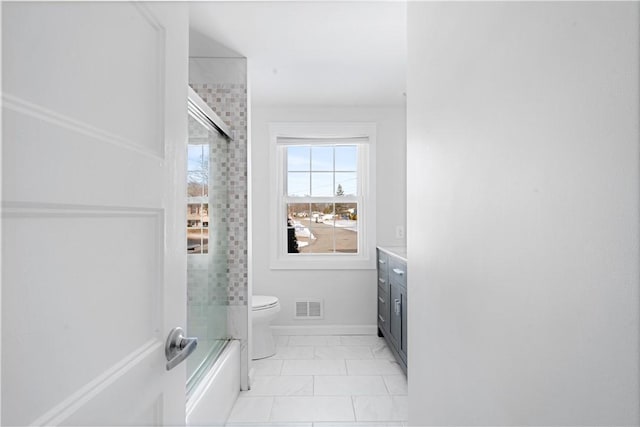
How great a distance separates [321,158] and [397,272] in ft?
5.22

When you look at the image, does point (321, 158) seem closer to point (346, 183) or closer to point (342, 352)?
point (346, 183)

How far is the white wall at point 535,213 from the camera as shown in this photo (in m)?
0.55

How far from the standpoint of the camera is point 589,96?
602 millimetres

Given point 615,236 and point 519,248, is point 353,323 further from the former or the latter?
point 615,236

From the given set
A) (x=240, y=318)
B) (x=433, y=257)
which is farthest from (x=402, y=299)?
(x=433, y=257)

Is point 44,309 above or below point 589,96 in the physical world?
below

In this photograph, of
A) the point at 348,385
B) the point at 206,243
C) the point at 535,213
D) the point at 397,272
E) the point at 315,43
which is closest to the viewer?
the point at 535,213

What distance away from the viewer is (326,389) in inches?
100

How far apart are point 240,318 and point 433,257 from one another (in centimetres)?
171

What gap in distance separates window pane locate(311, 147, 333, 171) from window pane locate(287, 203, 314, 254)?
0.41m

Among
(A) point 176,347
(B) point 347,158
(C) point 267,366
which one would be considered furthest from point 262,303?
(A) point 176,347

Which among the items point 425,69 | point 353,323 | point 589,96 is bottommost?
point 353,323

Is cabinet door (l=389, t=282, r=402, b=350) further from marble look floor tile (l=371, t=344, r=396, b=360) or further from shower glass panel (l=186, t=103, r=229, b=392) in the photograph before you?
shower glass panel (l=186, t=103, r=229, b=392)

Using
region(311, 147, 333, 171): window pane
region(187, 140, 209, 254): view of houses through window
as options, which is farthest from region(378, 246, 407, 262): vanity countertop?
region(187, 140, 209, 254): view of houses through window
